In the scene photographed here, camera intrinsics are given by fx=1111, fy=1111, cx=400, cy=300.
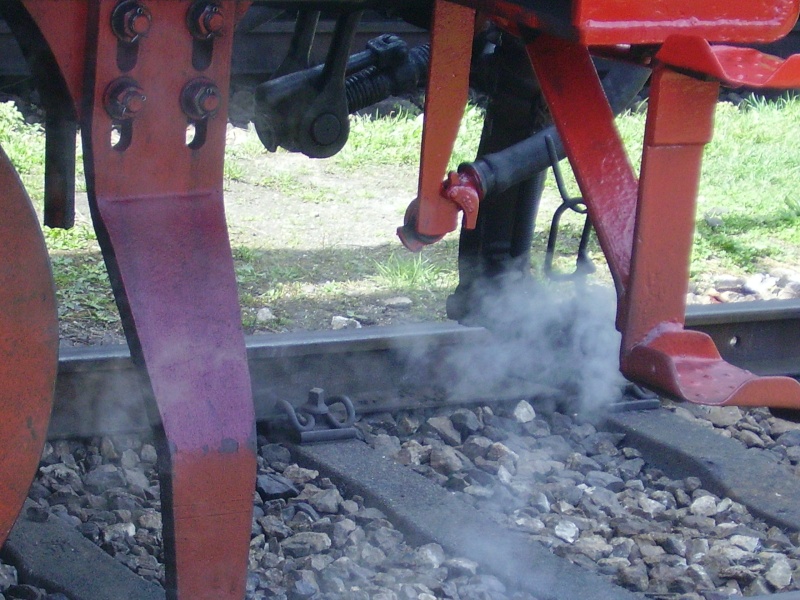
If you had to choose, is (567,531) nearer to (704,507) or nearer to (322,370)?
(704,507)

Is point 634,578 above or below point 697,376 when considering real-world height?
below

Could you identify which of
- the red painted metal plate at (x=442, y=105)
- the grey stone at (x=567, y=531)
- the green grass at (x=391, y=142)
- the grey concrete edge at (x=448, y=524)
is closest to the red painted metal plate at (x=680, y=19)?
the red painted metal plate at (x=442, y=105)

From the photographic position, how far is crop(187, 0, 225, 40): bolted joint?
5.17 ft

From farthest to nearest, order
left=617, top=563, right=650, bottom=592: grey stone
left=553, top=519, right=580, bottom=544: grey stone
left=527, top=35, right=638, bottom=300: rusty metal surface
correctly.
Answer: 1. left=553, top=519, right=580, bottom=544: grey stone
2. left=617, top=563, right=650, bottom=592: grey stone
3. left=527, top=35, right=638, bottom=300: rusty metal surface

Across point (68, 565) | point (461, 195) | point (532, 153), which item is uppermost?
point (532, 153)

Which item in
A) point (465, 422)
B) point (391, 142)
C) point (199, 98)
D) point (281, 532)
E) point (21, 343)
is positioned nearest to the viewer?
point (21, 343)

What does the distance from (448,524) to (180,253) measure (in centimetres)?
107

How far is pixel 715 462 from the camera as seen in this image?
2.86m

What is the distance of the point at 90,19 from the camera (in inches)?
59.2

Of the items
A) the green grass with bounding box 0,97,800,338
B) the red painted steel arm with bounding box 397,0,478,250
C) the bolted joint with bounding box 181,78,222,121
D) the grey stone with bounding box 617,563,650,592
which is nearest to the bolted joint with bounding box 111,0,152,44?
the bolted joint with bounding box 181,78,222,121

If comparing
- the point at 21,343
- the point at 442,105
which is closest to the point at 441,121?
the point at 442,105

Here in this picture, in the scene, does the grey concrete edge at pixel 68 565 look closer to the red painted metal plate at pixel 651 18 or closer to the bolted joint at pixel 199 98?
the bolted joint at pixel 199 98

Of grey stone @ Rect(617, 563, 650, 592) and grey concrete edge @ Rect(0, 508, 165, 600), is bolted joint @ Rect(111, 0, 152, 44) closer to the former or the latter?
grey concrete edge @ Rect(0, 508, 165, 600)

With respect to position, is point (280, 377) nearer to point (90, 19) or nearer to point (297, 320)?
point (297, 320)
